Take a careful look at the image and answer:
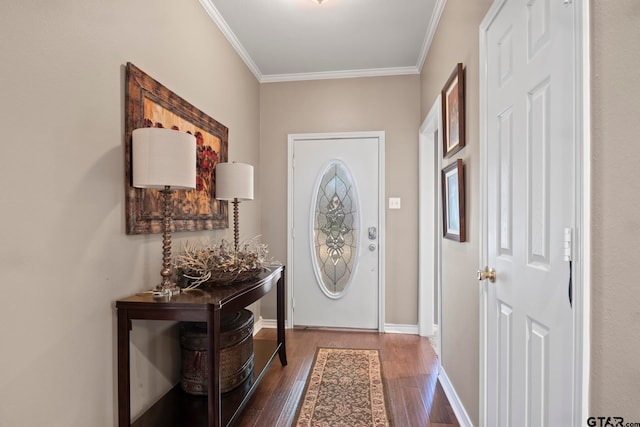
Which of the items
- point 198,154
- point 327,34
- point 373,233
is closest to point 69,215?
point 198,154

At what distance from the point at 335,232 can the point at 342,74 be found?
167cm

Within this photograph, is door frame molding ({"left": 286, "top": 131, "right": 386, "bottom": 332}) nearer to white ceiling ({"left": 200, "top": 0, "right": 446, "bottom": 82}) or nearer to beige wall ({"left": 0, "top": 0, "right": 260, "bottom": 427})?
white ceiling ({"left": 200, "top": 0, "right": 446, "bottom": 82})

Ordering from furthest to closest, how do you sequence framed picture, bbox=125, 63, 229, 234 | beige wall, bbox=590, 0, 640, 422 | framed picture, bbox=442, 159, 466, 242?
framed picture, bbox=442, 159, 466, 242, framed picture, bbox=125, 63, 229, 234, beige wall, bbox=590, 0, 640, 422

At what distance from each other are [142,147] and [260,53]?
6.65 ft

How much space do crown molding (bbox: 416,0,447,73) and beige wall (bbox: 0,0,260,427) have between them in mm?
1877

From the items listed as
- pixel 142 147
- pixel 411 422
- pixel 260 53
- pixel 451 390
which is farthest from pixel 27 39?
pixel 451 390

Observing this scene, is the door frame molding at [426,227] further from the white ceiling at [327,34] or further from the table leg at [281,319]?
the table leg at [281,319]

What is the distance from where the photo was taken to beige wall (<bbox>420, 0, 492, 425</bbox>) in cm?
166

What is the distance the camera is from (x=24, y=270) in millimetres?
1087

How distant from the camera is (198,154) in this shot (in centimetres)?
221

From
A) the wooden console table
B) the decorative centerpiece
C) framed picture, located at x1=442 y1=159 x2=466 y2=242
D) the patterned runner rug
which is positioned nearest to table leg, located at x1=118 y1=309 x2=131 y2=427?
the wooden console table

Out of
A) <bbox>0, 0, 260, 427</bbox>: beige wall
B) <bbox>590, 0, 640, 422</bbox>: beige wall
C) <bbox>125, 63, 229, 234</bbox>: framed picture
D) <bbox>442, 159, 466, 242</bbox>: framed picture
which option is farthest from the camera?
<bbox>442, 159, 466, 242</bbox>: framed picture

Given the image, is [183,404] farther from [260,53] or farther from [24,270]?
[260,53]

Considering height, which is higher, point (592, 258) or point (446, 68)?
point (446, 68)
